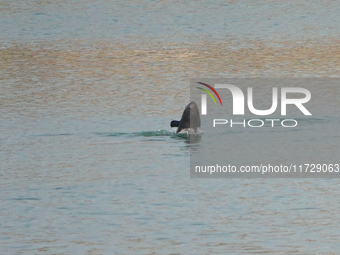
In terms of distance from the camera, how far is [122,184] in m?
19.6

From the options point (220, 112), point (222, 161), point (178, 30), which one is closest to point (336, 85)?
point (220, 112)

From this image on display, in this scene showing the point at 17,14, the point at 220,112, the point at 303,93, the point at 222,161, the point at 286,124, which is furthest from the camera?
the point at 17,14

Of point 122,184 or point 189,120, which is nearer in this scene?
point 122,184

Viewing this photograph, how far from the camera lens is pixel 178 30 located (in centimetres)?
6047

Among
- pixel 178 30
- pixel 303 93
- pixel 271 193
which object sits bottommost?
pixel 271 193

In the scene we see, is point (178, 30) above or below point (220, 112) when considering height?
above

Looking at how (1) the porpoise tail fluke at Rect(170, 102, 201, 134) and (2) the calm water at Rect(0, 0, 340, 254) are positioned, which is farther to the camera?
(1) the porpoise tail fluke at Rect(170, 102, 201, 134)

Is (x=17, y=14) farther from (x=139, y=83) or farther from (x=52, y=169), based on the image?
(x=52, y=169)

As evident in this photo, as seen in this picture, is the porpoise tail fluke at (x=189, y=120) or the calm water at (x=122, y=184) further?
the porpoise tail fluke at (x=189, y=120)

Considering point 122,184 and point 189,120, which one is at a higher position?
point 189,120

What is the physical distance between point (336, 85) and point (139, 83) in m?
7.77

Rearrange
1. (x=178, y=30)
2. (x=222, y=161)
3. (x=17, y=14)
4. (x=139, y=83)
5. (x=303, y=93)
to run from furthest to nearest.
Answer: (x=17, y=14)
(x=178, y=30)
(x=139, y=83)
(x=303, y=93)
(x=222, y=161)

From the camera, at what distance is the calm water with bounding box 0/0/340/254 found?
15.4 meters

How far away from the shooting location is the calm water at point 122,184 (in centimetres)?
1544
